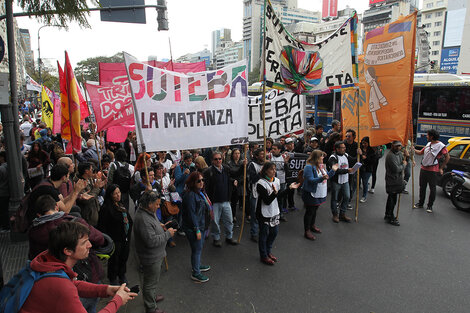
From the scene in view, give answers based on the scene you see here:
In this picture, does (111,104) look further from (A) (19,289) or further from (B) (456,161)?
(B) (456,161)

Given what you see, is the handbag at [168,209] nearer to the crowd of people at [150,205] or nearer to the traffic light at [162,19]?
the crowd of people at [150,205]

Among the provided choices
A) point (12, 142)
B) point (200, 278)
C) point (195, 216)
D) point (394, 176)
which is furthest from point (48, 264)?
point (394, 176)

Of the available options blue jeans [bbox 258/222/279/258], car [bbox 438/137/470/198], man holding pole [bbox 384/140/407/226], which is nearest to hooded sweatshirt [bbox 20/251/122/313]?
blue jeans [bbox 258/222/279/258]

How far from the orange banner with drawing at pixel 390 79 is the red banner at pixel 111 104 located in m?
4.94

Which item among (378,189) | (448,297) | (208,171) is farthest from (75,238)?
(378,189)

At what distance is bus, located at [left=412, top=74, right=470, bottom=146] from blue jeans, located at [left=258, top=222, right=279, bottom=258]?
40.1 feet

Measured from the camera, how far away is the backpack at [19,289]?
1.86 m

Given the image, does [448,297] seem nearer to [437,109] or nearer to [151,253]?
[151,253]

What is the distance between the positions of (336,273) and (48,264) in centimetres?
398

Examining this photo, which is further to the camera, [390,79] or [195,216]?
[390,79]

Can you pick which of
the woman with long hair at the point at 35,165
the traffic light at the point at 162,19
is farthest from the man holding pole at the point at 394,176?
the woman with long hair at the point at 35,165

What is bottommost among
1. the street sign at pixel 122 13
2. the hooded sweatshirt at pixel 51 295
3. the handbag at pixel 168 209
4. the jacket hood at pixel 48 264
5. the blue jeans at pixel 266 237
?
the blue jeans at pixel 266 237

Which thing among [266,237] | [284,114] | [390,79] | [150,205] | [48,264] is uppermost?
[390,79]

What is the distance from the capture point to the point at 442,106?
1385 cm
